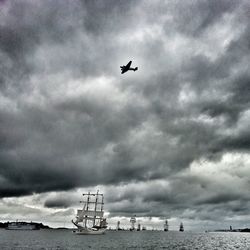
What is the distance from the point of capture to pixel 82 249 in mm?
92250

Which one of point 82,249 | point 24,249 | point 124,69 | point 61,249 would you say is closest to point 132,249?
point 82,249

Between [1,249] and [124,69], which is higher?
[124,69]

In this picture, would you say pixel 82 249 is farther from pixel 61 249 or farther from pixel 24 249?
pixel 24 249

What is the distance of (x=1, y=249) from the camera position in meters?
83.8

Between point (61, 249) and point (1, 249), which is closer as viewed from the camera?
point (1, 249)

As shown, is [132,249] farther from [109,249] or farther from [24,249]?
[24,249]

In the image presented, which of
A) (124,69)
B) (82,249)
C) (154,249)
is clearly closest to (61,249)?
(82,249)

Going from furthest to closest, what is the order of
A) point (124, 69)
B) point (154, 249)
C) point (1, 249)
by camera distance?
point (154, 249), point (1, 249), point (124, 69)

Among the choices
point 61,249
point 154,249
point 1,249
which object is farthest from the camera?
point 154,249

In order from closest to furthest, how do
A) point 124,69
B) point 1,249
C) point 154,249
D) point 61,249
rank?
1. point 124,69
2. point 1,249
3. point 61,249
4. point 154,249

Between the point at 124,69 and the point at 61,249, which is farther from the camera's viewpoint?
the point at 61,249

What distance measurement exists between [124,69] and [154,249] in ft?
226

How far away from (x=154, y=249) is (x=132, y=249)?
688 centimetres

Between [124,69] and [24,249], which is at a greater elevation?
[124,69]
